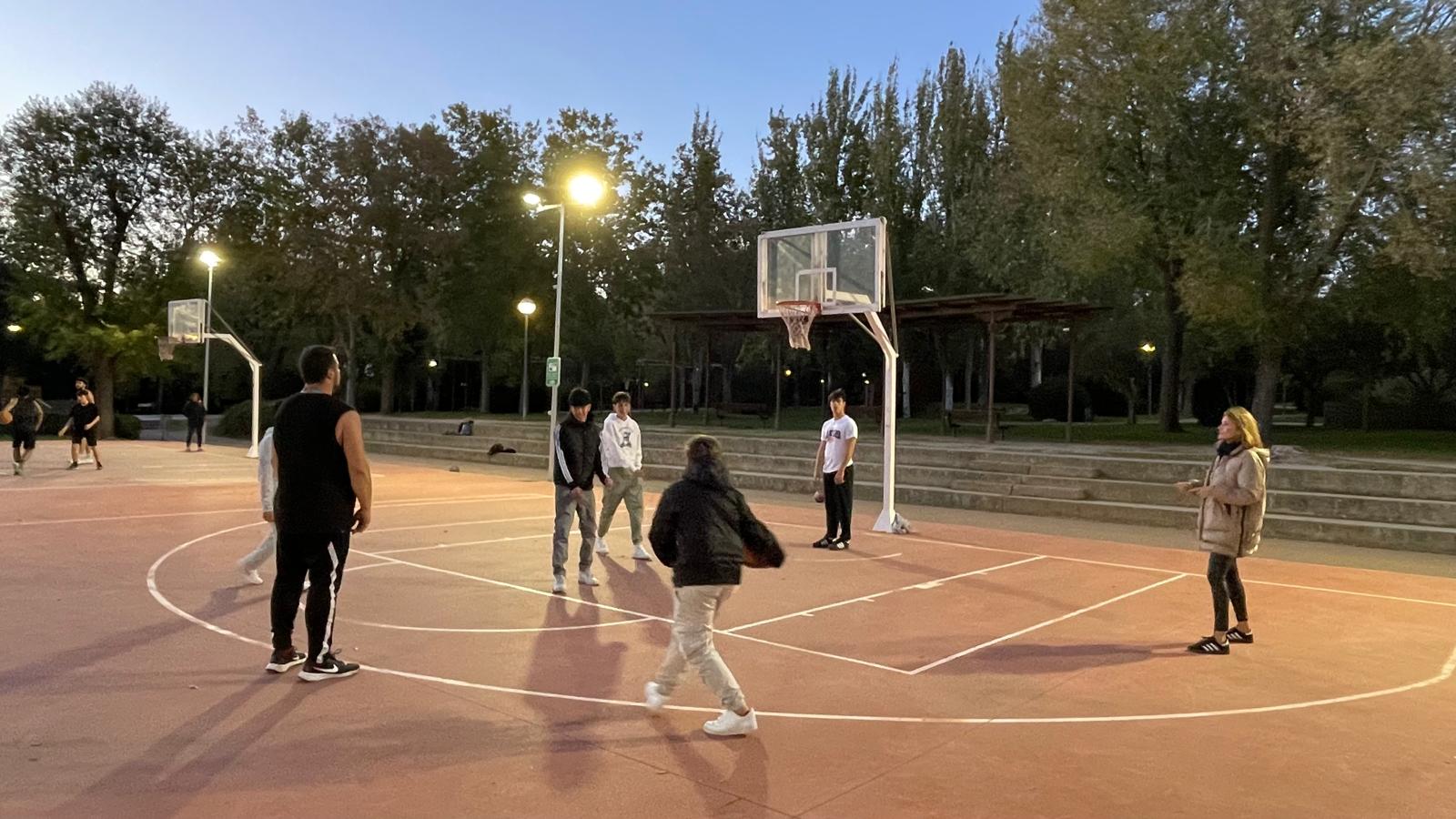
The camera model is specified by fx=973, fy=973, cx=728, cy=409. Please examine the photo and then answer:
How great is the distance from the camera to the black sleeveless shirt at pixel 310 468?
565 cm

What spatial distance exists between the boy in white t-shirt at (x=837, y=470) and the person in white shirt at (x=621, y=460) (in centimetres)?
235

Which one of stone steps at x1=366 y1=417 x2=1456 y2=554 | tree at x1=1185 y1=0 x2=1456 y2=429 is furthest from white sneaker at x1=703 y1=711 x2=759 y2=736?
tree at x1=1185 y1=0 x2=1456 y2=429

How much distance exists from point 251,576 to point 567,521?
3.01 meters

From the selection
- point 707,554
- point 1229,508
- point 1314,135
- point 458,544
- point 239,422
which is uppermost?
point 1314,135

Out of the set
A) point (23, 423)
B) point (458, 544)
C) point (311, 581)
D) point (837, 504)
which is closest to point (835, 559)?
point (837, 504)

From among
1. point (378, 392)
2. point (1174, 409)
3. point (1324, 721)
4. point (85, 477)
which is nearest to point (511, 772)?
point (1324, 721)

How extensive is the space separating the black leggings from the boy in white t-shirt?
497cm

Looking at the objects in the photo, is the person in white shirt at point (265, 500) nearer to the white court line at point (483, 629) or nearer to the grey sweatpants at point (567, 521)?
the white court line at point (483, 629)

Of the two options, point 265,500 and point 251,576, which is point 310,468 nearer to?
point 265,500

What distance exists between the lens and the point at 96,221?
109 ft

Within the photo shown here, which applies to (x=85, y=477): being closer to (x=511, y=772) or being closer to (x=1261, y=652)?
(x=511, y=772)

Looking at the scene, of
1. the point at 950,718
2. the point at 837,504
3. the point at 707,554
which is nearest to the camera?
the point at 707,554

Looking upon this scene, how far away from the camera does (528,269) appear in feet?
119

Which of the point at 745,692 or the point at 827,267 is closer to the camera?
the point at 745,692
